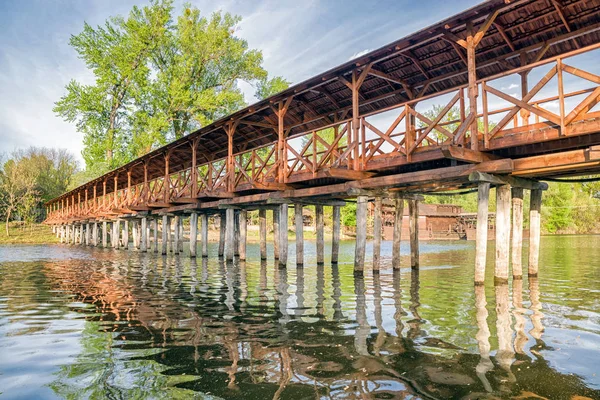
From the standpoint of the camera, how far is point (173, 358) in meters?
4.73

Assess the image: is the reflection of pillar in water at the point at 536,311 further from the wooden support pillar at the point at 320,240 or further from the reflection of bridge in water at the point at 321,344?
the wooden support pillar at the point at 320,240

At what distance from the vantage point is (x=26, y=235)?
155 ft

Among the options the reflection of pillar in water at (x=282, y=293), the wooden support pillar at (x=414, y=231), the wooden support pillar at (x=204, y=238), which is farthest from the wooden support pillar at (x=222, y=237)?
the wooden support pillar at (x=414, y=231)

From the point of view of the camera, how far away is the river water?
389 cm

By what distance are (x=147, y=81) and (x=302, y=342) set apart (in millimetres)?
32317

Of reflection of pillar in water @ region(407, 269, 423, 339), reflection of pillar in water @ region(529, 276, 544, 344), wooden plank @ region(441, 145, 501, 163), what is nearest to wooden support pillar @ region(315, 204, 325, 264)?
reflection of pillar in water @ region(407, 269, 423, 339)

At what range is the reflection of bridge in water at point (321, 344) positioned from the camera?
3.89m

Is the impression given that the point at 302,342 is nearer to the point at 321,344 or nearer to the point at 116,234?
the point at 321,344

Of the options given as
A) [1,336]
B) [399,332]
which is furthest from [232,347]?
[1,336]

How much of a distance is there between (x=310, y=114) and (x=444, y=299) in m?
10.7

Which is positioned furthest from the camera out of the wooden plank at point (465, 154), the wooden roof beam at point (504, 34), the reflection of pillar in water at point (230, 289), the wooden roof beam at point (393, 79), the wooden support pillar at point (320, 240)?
the wooden support pillar at point (320, 240)

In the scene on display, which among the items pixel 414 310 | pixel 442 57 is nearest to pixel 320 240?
pixel 442 57

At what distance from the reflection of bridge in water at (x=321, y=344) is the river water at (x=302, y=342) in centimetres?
2

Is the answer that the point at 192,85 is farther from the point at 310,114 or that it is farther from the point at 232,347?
the point at 232,347
